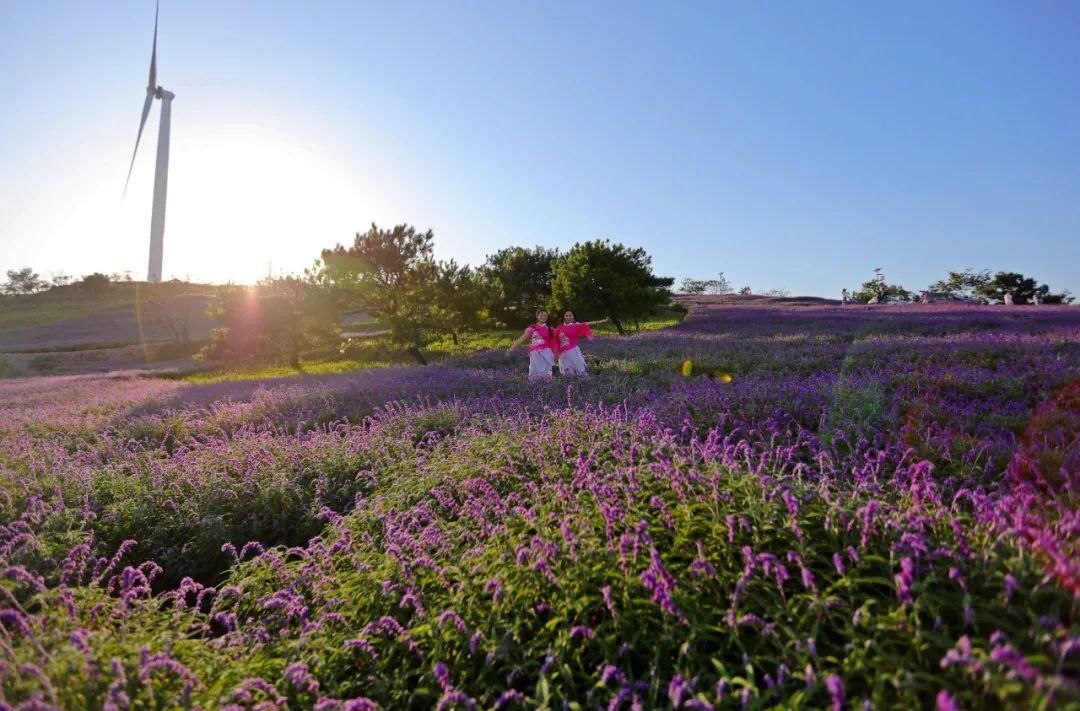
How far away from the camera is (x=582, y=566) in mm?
2799

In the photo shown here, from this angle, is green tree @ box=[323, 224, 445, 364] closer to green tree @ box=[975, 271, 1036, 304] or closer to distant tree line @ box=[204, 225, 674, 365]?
distant tree line @ box=[204, 225, 674, 365]

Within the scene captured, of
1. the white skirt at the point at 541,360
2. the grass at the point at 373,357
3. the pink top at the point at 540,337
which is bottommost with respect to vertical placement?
the grass at the point at 373,357

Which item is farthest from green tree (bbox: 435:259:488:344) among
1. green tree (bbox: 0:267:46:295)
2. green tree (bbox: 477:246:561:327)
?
green tree (bbox: 0:267:46:295)

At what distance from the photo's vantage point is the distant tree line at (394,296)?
2697 centimetres

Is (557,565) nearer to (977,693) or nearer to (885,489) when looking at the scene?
(977,693)

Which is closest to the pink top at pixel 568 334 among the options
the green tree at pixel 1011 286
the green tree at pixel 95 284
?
the green tree at pixel 1011 286

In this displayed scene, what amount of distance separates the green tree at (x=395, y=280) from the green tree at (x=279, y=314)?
1210 mm

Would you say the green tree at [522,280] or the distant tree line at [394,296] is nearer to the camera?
the distant tree line at [394,296]

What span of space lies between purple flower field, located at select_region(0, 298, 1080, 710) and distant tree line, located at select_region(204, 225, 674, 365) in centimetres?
2076

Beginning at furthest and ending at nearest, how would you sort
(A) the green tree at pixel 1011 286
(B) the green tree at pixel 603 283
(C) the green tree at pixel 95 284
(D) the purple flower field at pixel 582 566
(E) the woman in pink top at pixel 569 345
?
1. (C) the green tree at pixel 95 284
2. (A) the green tree at pixel 1011 286
3. (B) the green tree at pixel 603 283
4. (E) the woman in pink top at pixel 569 345
5. (D) the purple flower field at pixel 582 566

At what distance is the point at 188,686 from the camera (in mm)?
2180

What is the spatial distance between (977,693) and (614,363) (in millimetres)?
12095

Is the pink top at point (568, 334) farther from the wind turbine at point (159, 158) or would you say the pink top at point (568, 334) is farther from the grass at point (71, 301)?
the grass at point (71, 301)

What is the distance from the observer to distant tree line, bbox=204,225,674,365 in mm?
26969
